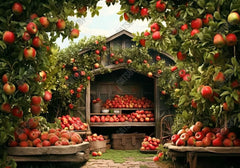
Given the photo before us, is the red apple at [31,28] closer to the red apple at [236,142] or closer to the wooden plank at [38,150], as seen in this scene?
the wooden plank at [38,150]

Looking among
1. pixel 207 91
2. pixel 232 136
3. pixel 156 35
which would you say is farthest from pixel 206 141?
pixel 156 35

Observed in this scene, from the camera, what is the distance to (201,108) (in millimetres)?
4168

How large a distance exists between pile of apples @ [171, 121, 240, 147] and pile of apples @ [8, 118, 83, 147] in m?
Result: 1.44

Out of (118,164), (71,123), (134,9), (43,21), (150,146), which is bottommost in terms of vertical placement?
(118,164)

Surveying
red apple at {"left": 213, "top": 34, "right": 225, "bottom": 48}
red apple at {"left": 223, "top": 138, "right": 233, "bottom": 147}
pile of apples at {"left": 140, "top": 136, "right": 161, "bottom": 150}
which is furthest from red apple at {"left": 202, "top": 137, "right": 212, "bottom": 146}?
pile of apples at {"left": 140, "top": 136, "right": 161, "bottom": 150}

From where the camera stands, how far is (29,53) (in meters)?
3.62

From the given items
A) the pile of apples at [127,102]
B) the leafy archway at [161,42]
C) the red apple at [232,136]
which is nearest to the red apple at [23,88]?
the leafy archway at [161,42]

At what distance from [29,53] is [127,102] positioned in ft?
28.0

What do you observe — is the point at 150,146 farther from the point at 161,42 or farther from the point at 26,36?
the point at 26,36

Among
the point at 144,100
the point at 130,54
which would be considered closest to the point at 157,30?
the point at 130,54

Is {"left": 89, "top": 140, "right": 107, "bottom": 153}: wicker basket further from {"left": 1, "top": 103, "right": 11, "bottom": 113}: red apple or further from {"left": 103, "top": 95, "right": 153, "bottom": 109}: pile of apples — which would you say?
{"left": 1, "top": 103, "right": 11, "bottom": 113}: red apple

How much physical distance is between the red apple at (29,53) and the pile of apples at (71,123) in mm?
6053

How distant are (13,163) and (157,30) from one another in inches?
91.1

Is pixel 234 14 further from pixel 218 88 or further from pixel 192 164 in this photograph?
pixel 192 164
